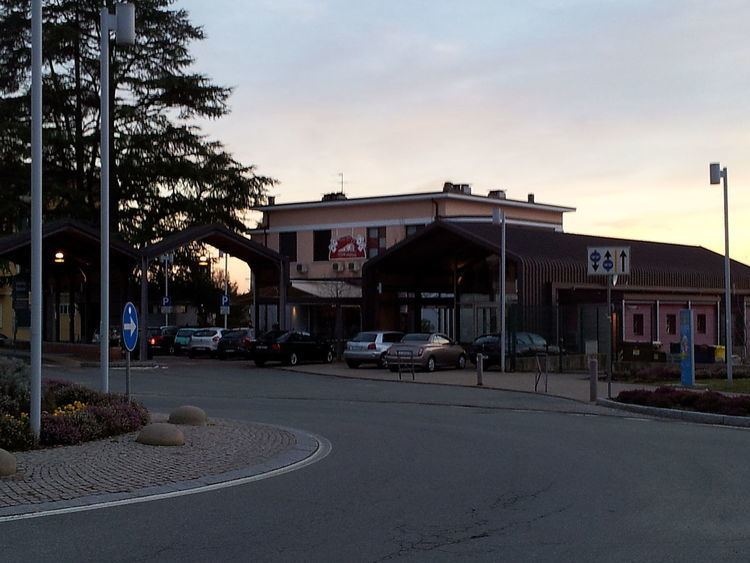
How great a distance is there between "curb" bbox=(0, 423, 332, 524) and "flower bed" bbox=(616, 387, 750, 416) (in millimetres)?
8359

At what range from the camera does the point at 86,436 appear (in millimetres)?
14562

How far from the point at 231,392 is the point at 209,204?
2224cm

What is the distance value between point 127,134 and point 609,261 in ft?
98.4

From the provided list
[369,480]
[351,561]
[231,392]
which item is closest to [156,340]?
[231,392]

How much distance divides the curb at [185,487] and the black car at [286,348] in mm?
24798

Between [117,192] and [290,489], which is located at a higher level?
[117,192]

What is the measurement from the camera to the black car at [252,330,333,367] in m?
39.7

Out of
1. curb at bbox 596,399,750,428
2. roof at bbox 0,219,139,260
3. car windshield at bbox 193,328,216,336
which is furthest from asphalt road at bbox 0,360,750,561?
car windshield at bbox 193,328,216,336

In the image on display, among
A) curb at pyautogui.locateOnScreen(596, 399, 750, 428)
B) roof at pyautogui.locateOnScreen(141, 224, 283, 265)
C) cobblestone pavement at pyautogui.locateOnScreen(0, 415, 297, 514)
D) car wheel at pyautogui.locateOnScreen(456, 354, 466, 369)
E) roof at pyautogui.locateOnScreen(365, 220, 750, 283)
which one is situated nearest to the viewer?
cobblestone pavement at pyautogui.locateOnScreen(0, 415, 297, 514)

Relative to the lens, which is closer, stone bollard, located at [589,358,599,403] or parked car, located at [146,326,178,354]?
stone bollard, located at [589,358,599,403]

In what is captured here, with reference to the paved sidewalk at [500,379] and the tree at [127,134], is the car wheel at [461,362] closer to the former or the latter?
the paved sidewalk at [500,379]

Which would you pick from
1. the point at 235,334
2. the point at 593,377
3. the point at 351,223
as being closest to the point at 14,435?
the point at 593,377

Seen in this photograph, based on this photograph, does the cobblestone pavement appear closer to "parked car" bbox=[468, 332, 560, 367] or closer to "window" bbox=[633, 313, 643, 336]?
"parked car" bbox=[468, 332, 560, 367]

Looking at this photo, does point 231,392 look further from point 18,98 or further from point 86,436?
point 18,98
